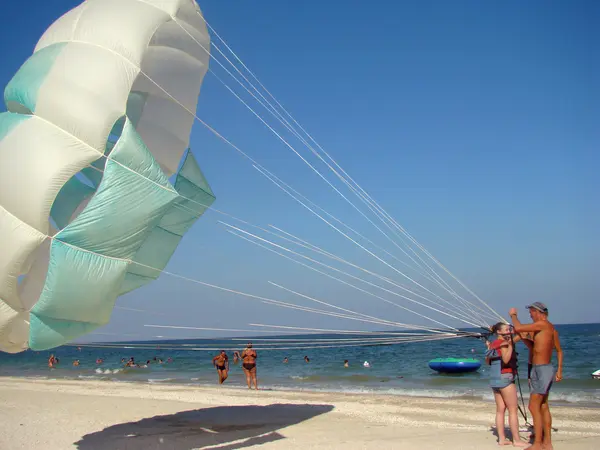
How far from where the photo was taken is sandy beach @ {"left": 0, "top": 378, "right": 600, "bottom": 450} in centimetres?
805

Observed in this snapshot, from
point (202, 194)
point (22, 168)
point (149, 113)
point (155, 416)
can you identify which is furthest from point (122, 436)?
point (149, 113)

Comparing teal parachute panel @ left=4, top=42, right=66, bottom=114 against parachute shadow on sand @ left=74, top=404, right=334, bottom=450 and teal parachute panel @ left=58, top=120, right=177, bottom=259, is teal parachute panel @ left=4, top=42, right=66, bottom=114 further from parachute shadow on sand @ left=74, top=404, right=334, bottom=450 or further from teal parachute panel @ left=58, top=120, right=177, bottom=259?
parachute shadow on sand @ left=74, top=404, right=334, bottom=450

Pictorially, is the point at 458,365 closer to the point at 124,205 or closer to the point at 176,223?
the point at 176,223

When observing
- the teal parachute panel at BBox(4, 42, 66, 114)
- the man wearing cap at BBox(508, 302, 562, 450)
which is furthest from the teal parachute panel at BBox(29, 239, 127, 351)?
the man wearing cap at BBox(508, 302, 562, 450)

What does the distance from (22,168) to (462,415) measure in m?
8.53

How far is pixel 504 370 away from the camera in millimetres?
6844

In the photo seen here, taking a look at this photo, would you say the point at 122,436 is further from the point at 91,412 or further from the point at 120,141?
the point at 120,141

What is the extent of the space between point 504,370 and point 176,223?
5343 millimetres

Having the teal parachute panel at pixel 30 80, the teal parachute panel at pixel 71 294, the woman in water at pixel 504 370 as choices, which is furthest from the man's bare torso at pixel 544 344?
the teal parachute panel at pixel 30 80

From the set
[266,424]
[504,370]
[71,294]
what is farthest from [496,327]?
[71,294]

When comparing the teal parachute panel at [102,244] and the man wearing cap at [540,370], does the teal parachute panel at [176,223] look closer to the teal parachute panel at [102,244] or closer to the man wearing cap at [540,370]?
the teal parachute panel at [102,244]

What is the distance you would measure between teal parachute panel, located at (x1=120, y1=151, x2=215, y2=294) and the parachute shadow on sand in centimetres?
230

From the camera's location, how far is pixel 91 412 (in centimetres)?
1198

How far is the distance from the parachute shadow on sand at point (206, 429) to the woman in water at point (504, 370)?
326 cm
